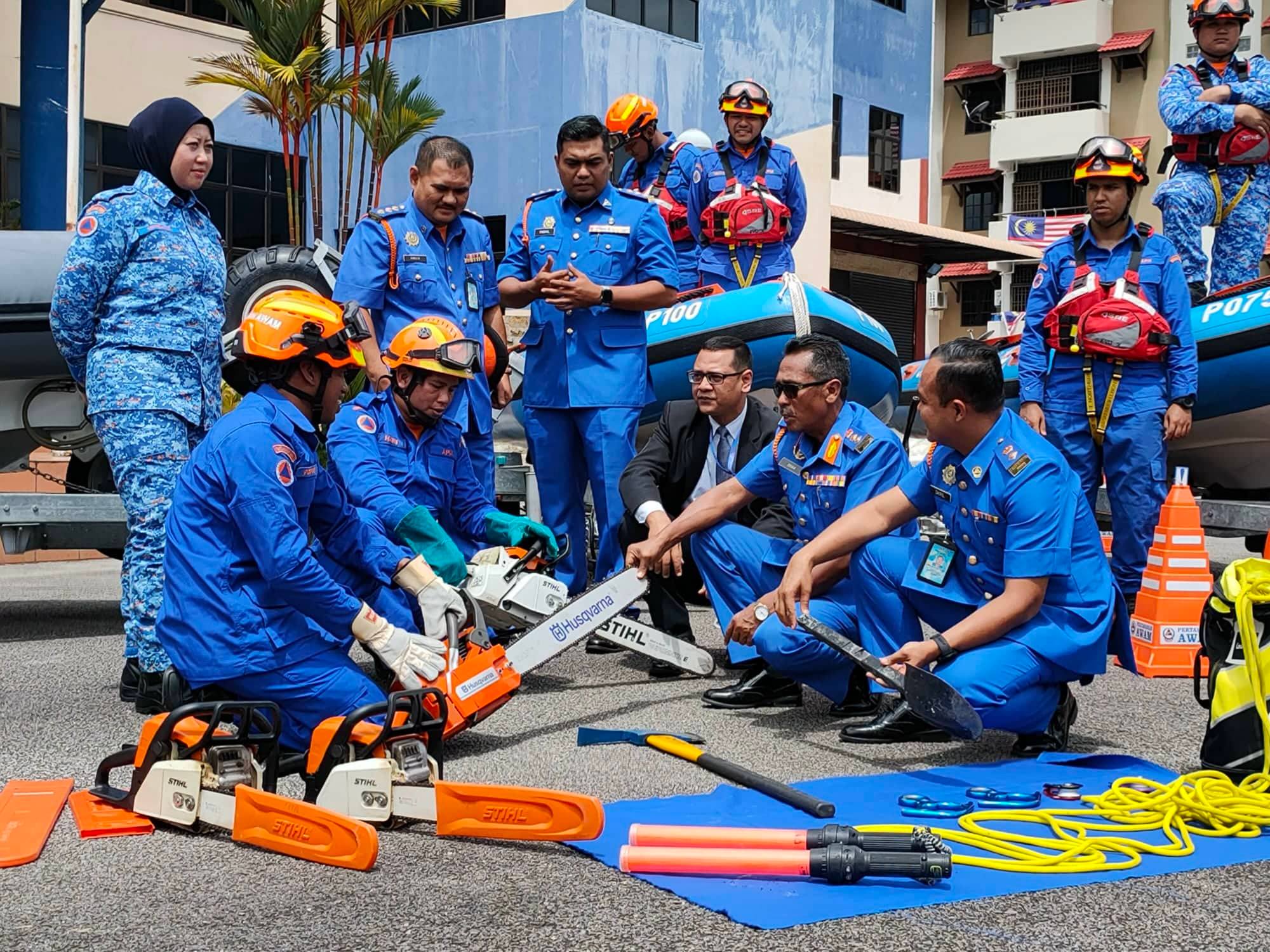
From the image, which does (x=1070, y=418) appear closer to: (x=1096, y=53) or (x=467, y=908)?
(x=467, y=908)

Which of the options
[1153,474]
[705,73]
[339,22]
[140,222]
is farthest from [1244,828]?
[705,73]

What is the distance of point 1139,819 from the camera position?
3.46 meters

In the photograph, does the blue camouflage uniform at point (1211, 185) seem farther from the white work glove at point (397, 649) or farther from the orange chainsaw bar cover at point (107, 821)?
the orange chainsaw bar cover at point (107, 821)

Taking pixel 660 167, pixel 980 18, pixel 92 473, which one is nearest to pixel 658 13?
pixel 660 167

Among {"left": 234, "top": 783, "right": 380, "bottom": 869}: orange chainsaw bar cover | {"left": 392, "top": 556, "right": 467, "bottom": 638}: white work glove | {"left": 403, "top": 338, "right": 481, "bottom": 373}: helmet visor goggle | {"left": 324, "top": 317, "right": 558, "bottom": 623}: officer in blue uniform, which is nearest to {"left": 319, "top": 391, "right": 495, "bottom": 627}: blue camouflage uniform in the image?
{"left": 324, "top": 317, "right": 558, "bottom": 623}: officer in blue uniform

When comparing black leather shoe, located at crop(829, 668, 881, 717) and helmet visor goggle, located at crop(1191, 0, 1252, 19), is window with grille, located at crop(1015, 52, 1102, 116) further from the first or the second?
black leather shoe, located at crop(829, 668, 881, 717)

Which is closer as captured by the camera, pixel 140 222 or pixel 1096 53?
pixel 140 222

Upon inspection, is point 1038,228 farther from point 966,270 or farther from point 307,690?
point 307,690

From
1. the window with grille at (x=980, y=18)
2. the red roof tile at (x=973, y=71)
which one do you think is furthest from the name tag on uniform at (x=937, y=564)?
the window with grille at (x=980, y=18)

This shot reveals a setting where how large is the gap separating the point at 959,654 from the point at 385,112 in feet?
42.6

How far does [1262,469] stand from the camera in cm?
758

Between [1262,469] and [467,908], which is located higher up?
[1262,469]

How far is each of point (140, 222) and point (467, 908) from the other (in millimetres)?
2981

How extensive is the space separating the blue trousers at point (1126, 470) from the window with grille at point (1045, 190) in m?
32.1
